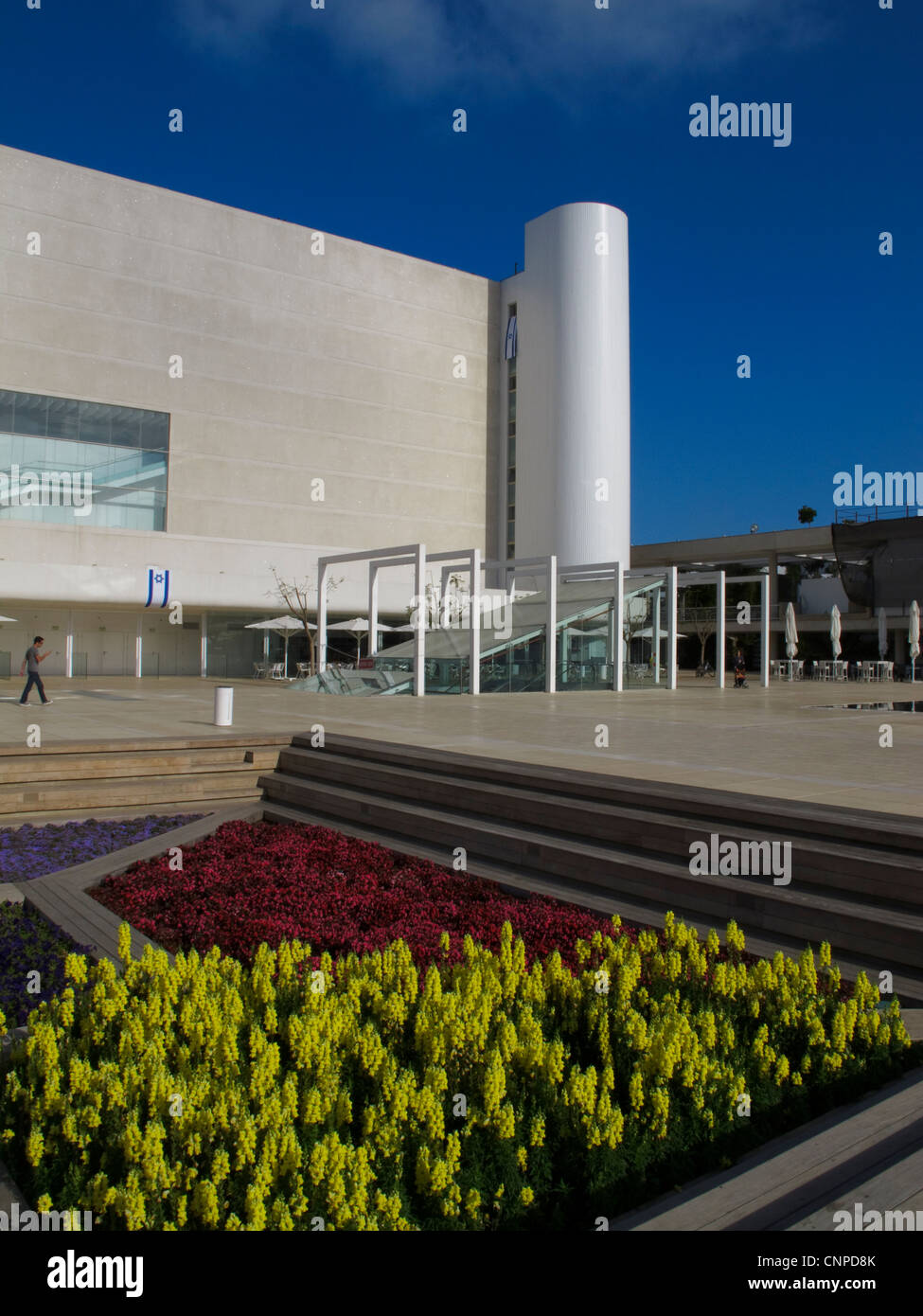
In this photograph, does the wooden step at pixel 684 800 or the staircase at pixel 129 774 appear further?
the staircase at pixel 129 774

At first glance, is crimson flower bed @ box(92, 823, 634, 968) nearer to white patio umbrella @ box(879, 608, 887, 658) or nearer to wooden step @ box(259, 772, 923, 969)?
wooden step @ box(259, 772, 923, 969)

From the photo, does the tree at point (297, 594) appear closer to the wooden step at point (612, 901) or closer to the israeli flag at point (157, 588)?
the israeli flag at point (157, 588)

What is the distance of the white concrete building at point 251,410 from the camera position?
3988 centimetres

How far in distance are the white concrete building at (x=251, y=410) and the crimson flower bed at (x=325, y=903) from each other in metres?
31.2

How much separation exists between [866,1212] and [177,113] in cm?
3666

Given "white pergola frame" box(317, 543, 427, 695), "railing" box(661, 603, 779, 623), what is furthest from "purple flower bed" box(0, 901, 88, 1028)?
"railing" box(661, 603, 779, 623)

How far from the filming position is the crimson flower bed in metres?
6.43

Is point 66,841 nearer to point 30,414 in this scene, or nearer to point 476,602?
point 476,602

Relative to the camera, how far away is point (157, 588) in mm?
39094

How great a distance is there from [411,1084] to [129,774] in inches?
328

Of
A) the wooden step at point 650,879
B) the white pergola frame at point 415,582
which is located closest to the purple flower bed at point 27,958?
the wooden step at point 650,879

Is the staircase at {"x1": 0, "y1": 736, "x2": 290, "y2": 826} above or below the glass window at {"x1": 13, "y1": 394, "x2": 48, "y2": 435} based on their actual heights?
below

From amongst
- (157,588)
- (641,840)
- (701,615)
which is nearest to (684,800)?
(641,840)

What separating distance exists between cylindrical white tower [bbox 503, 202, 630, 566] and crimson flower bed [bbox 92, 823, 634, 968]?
45.8 meters
